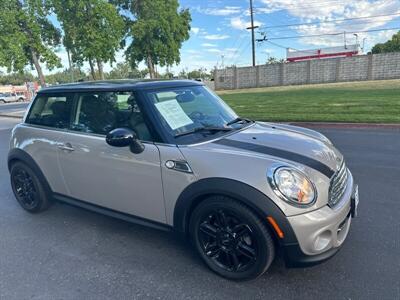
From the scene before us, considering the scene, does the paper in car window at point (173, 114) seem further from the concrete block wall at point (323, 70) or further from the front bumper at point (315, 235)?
the concrete block wall at point (323, 70)

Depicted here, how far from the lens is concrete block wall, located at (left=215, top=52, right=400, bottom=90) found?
3681 cm

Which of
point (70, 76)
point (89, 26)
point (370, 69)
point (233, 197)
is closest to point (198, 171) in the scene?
point (233, 197)

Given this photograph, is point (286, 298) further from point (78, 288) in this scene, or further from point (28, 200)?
point (28, 200)

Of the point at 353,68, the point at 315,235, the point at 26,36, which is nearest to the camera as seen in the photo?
the point at 315,235

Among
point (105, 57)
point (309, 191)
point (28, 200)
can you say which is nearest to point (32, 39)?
point (105, 57)

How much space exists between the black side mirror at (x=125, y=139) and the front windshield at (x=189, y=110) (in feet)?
0.93

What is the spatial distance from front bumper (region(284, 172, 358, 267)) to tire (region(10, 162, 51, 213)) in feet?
9.87

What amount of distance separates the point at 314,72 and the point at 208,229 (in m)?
40.6

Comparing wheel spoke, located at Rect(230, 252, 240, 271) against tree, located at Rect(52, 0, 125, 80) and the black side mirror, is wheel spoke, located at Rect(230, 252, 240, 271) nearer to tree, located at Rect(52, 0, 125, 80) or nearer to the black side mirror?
the black side mirror

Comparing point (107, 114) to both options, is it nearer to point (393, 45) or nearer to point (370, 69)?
point (370, 69)

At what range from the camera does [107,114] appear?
10.4ft

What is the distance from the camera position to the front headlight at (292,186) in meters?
2.25

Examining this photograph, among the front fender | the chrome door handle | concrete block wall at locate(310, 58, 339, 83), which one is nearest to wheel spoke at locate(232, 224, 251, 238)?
the front fender

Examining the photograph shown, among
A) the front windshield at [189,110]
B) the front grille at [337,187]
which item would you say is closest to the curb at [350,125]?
the front windshield at [189,110]
